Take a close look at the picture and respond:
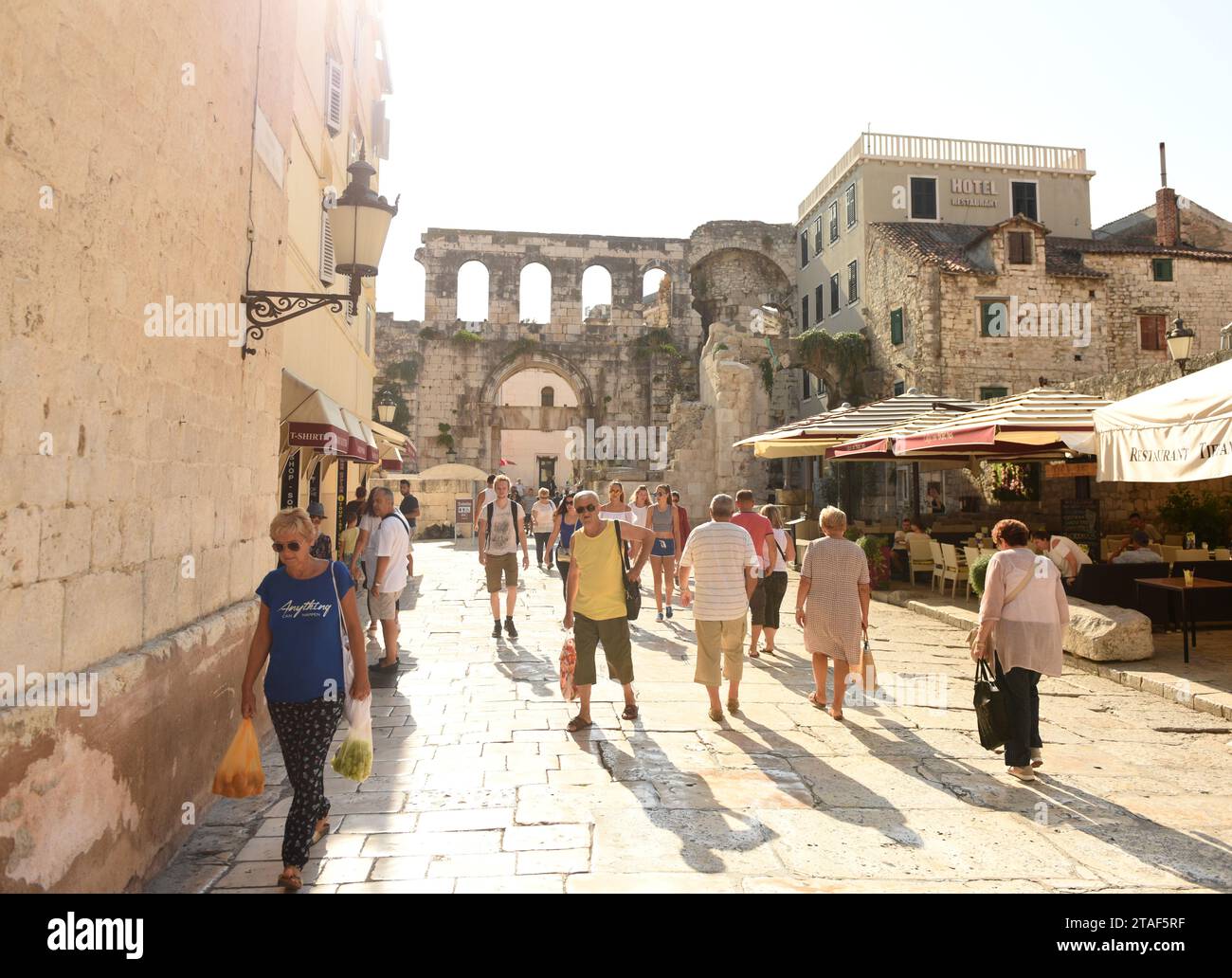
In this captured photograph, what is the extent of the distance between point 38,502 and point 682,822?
3204 mm

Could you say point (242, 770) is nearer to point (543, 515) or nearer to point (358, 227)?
point (358, 227)

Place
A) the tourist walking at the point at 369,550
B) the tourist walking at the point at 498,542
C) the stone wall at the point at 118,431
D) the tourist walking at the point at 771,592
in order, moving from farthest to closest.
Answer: the tourist walking at the point at 498,542
the tourist walking at the point at 771,592
the tourist walking at the point at 369,550
the stone wall at the point at 118,431

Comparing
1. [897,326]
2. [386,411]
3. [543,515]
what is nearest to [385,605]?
[543,515]

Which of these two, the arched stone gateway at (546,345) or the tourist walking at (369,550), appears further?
the arched stone gateway at (546,345)

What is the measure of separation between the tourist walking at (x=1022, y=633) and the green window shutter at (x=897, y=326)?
2176 cm

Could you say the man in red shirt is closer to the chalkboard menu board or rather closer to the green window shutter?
the chalkboard menu board

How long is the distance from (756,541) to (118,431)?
5600 millimetres

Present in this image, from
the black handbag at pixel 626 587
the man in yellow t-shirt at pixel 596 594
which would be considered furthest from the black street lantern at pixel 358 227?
the black handbag at pixel 626 587

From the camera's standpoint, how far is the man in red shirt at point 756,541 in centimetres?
768

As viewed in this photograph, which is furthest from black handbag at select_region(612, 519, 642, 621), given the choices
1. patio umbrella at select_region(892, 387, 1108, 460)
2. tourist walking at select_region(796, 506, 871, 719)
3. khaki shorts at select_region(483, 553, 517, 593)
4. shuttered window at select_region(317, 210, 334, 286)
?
shuttered window at select_region(317, 210, 334, 286)

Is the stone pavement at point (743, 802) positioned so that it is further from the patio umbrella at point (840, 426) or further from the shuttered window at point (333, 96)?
the shuttered window at point (333, 96)

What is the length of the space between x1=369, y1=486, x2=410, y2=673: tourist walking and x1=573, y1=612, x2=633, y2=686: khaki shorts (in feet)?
7.48

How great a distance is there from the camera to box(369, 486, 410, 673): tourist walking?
23.6ft

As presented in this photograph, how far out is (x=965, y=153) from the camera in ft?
90.5
